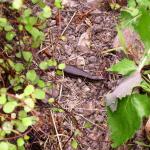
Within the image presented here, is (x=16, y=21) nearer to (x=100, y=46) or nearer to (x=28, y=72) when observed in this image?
(x=28, y=72)

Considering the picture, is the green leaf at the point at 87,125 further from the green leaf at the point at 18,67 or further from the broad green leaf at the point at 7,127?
the broad green leaf at the point at 7,127

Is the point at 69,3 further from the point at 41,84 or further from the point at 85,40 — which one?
the point at 41,84

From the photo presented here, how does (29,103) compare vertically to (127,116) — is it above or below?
above

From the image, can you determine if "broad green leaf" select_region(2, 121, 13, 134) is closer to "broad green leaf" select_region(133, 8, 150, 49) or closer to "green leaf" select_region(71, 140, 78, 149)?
"green leaf" select_region(71, 140, 78, 149)

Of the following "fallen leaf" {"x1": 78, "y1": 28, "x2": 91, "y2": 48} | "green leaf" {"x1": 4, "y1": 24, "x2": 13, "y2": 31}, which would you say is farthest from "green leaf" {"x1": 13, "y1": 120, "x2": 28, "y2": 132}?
"fallen leaf" {"x1": 78, "y1": 28, "x2": 91, "y2": 48}

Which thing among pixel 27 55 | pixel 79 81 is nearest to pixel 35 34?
pixel 27 55

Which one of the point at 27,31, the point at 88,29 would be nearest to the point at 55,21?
the point at 88,29
